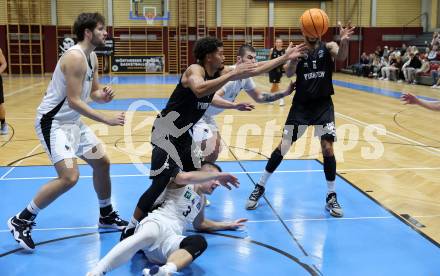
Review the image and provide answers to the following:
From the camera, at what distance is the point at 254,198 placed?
5.61m

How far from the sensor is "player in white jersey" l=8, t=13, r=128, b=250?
4.27 m

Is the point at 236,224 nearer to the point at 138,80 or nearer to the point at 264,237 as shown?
the point at 264,237

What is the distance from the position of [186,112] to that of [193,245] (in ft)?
4.16

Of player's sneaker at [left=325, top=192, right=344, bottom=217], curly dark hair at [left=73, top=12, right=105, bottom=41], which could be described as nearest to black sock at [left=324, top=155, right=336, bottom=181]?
player's sneaker at [left=325, top=192, right=344, bottom=217]

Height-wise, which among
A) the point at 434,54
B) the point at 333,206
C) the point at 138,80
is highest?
the point at 434,54

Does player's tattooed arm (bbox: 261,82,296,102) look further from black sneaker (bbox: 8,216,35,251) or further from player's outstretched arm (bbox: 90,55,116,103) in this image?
black sneaker (bbox: 8,216,35,251)

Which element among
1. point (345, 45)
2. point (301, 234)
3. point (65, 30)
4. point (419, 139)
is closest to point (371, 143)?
point (419, 139)

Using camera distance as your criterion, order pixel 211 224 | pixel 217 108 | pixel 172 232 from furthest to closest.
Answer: pixel 217 108 < pixel 211 224 < pixel 172 232

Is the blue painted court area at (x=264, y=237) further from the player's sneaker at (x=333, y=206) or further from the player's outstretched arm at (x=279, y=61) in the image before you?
the player's outstretched arm at (x=279, y=61)

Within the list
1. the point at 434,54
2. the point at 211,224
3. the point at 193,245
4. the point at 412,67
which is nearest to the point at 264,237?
the point at 211,224

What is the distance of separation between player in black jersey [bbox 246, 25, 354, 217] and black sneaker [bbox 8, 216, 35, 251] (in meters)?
2.31

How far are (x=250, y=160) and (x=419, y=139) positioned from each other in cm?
373

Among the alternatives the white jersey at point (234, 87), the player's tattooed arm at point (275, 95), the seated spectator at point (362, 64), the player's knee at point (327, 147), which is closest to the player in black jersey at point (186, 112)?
the player's tattooed arm at point (275, 95)

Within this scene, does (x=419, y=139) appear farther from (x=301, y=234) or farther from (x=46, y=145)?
(x=46, y=145)
